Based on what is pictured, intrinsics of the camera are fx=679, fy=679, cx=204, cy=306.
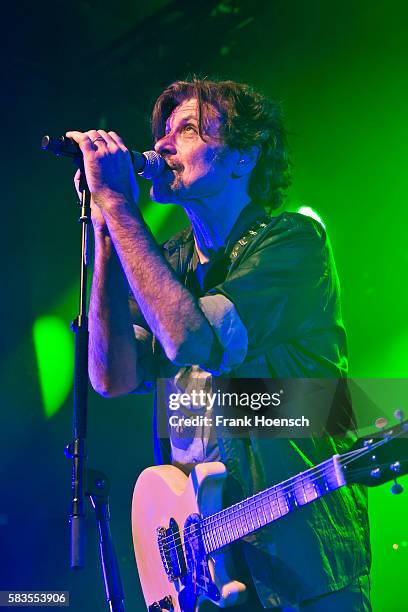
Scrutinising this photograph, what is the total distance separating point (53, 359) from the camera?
343 centimetres

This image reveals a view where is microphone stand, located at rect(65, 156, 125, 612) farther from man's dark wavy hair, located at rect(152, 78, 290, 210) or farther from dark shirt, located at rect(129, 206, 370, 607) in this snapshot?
man's dark wavy hair, located at rect(152, 78, 290, 210)

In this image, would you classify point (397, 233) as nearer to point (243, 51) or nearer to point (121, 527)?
point (243, 51)

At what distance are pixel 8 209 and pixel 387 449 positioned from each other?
2.57 m

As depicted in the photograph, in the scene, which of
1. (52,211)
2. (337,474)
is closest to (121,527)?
(52,211)

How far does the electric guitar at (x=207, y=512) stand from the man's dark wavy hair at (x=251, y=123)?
96 centimetres

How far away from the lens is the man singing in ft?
5.29

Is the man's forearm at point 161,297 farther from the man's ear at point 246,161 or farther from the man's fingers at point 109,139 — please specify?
the man's ear at point 246,161

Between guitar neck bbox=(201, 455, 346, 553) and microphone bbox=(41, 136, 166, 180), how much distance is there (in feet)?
3.00

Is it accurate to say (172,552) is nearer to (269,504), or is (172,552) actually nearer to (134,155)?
(269,504)

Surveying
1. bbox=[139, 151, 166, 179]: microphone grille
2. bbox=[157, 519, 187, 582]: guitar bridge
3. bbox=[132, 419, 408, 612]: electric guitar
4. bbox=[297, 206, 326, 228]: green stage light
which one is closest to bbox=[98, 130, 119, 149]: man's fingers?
bbox=[139, 151, 166, 179]: microphone grille

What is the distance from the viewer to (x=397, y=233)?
9.73 feet

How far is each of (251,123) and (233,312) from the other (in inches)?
32.8

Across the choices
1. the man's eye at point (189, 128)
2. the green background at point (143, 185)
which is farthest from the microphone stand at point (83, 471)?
the green background at point (143, 185)

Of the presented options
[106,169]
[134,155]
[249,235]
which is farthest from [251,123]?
[106,169]
